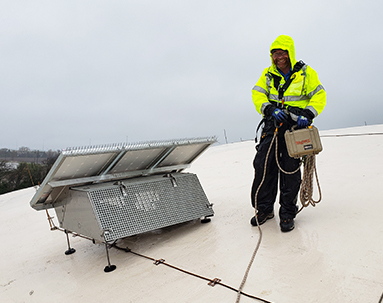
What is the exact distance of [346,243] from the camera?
2.73 m

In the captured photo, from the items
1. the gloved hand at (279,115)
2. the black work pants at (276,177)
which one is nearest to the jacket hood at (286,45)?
the gloved hand at (279,115)

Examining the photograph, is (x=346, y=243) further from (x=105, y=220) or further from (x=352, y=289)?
(x=105, y=220)

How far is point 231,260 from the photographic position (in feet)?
9.14

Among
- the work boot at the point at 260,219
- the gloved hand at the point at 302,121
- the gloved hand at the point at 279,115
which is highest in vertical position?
the gloved hand at the point at 279,115

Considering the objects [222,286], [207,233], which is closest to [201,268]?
[222,286]

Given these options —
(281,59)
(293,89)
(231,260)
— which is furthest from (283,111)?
(231,260)

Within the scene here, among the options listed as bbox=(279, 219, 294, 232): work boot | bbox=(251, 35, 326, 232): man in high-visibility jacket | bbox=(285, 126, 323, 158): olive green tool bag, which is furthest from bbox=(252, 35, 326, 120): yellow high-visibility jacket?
bbox=(279, 219, 294, 232): work boot

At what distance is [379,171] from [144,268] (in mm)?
4184

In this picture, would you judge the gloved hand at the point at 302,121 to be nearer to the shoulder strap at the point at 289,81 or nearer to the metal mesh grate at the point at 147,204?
the shoulder strap at the point at 289,81

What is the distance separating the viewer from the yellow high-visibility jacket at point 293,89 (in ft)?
10.5

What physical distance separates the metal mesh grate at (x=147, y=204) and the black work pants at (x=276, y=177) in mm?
704

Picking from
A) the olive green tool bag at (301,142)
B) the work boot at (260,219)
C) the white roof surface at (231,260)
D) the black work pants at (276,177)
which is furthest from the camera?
the work boot at (260,219)

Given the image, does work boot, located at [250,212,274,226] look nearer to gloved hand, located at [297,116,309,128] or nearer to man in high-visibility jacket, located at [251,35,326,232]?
man in high-visibility jacket, located at [251,35,326,232]

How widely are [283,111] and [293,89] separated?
25cm
